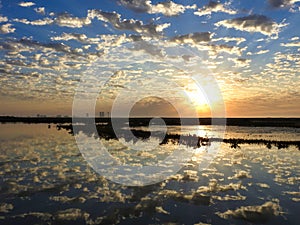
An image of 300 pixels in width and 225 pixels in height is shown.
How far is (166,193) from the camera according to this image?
16.1 meters

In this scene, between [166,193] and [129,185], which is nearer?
[166,193]

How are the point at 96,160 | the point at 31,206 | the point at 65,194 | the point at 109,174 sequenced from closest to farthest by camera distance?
the point at 31,206
the point at 65,194
the point at 109,174
the point at 96,160

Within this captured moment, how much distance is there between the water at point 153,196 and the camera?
12.4 metres

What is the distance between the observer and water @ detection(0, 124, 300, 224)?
1238 centimetres

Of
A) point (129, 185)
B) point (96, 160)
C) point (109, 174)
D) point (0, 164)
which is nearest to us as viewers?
point (129, 185)

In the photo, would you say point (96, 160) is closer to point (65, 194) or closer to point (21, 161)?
point (21, 161)

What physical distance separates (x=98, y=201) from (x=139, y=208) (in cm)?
215

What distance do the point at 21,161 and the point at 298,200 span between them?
20.1 metres

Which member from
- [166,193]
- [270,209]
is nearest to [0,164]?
[166,193]

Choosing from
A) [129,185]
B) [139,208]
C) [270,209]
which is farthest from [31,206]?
[270,209]

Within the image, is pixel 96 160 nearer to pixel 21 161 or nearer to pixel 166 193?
pixel 21 161

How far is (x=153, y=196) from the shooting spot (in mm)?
15508

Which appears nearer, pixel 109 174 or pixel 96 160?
pixel 109 174

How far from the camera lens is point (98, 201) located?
1449cm
